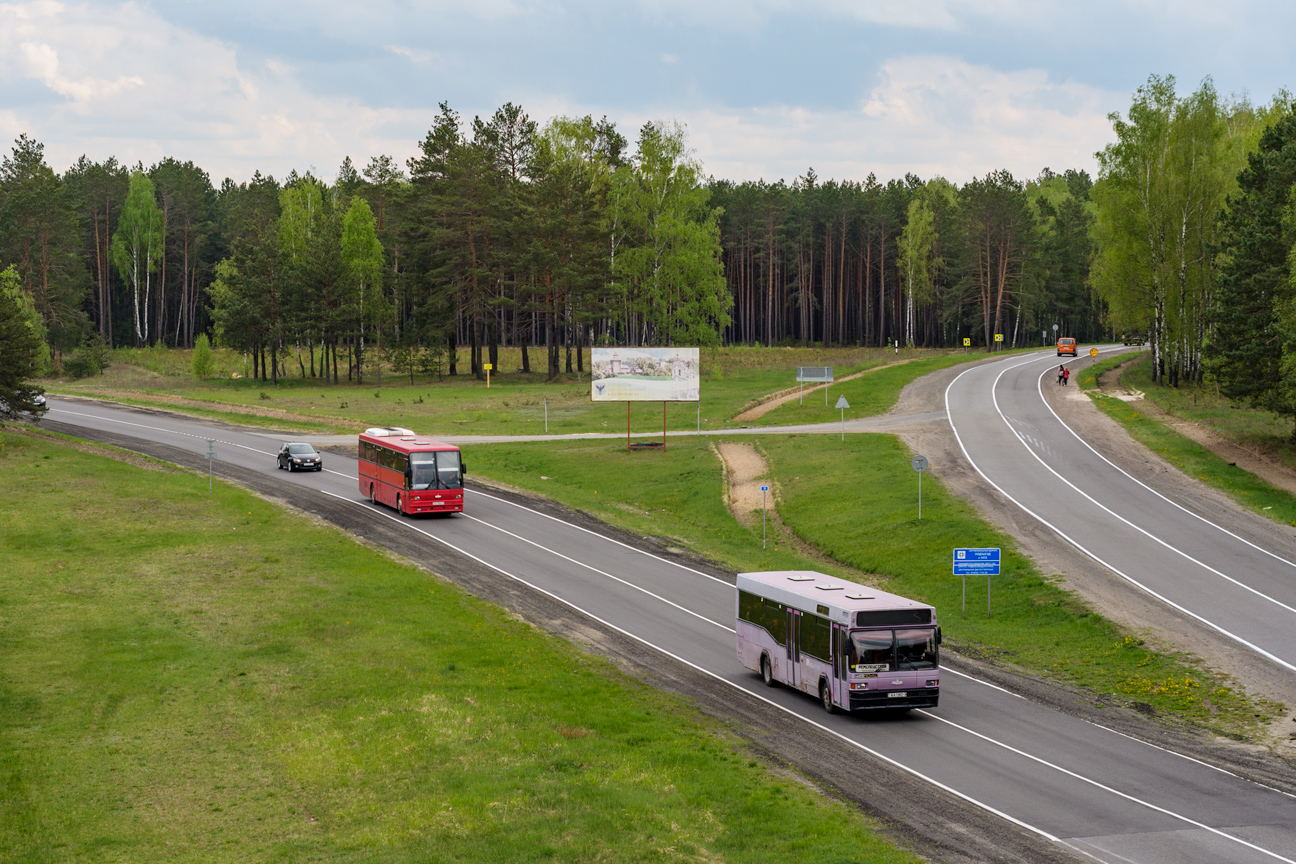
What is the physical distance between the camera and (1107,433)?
59.8 m

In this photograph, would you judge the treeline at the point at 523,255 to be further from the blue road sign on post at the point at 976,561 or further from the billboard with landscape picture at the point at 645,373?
the blue road sign on post at the point at 976,561

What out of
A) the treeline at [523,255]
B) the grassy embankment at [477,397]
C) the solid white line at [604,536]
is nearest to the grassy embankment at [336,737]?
the solid white line at [604,536]

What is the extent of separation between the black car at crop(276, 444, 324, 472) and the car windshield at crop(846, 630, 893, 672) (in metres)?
40.3

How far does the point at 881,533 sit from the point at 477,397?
180ft

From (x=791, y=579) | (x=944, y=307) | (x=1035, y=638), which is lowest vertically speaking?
(x=1035, y=638)

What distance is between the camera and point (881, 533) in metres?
44.0

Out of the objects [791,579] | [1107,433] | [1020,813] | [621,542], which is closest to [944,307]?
[1107,433]

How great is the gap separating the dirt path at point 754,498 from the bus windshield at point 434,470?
528 inches

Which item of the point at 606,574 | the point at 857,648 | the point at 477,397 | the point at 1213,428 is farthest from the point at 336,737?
the point at 477,397

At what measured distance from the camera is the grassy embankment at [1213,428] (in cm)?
4603

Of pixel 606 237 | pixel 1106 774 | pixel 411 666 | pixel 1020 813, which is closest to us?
pixel 1020 813

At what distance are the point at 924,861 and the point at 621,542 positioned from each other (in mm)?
28521

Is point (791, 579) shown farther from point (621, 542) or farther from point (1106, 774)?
point (621, 542)

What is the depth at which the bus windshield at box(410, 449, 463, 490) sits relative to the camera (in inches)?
1828
